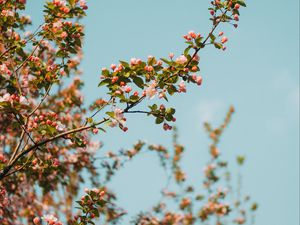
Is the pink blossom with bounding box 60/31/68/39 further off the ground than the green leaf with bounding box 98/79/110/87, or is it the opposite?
the pink blossom with bounding box 60/31/68/39

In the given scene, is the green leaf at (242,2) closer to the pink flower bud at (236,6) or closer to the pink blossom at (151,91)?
the pink flower bud at (236,6)

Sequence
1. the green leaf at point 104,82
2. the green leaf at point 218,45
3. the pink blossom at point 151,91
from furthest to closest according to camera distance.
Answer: the green leaf at point 218,45 → the green leaf at point 104,82 → the pink blossom at point 151,91

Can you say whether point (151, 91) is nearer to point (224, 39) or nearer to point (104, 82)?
point (104, 82)

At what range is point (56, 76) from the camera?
3943mm

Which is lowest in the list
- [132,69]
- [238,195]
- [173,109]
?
[173,109]

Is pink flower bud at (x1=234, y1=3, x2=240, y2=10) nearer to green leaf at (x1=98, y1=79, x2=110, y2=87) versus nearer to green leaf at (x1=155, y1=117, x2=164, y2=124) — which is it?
green leaf at (x1=155, y1=117, x2=164, y2=124)

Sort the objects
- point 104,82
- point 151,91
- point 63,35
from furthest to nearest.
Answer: point 63,35
point 104,82
point 151,91

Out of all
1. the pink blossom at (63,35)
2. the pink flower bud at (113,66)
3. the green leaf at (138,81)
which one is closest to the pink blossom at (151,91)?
the green leaf at (138,81)

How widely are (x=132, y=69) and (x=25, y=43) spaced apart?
1535 millimetres

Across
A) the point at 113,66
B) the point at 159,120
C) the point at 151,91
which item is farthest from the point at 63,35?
the point at 159,120

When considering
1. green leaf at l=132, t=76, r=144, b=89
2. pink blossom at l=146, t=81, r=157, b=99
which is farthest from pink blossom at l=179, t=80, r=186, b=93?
green leaf at l=132, t=76, r=144, b=89

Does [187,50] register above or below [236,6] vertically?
below

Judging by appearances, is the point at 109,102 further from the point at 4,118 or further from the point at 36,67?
the point at 4,118

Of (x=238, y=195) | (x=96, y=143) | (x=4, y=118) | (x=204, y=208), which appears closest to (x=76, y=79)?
(x=96, y=143)
